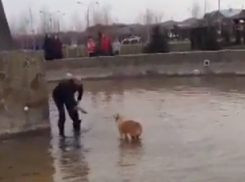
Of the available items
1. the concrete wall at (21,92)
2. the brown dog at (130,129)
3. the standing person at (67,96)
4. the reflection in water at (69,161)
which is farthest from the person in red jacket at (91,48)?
the brown dog at (130,129)

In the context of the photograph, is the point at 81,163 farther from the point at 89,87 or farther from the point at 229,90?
the point at 89,87

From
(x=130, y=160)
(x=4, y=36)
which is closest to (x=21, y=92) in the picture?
(x=4, y=36)

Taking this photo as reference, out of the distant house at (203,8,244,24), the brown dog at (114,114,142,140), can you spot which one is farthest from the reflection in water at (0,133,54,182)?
the distant house at (203,8,244,24)

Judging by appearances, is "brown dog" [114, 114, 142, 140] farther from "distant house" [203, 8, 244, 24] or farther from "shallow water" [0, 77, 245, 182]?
"distant house" [203, 8, 244, 24]

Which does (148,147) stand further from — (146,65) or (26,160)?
(146,65)

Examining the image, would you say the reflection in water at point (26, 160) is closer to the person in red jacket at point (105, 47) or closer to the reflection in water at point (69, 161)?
the reflection in water at point (69, 161)

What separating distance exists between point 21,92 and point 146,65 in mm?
13894

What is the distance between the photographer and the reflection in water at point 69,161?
8961 millimetres

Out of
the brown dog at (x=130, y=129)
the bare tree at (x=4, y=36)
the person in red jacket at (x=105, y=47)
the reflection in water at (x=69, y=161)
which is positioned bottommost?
the reflection in water at (x=69, y=161)

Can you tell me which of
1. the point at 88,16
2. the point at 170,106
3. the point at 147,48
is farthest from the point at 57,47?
the point at 88,16

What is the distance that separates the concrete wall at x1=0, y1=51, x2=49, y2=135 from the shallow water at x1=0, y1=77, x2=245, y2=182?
0.39 meters

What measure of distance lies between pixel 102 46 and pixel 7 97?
15.7 metres

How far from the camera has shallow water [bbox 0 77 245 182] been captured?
891 cm

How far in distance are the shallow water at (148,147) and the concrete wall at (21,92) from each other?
393mm
